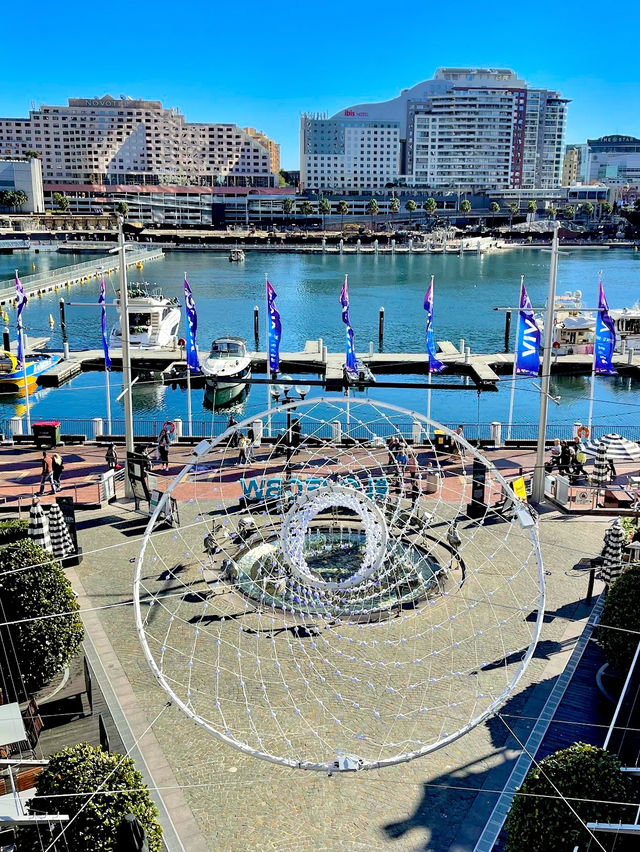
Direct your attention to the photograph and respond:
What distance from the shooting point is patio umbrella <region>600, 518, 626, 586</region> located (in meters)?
18.9

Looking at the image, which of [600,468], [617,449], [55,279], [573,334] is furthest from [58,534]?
[55,279]

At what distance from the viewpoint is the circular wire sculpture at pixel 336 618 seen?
45.9ft

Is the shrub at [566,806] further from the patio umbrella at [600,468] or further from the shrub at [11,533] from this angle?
the patio umbrella at [600,468]

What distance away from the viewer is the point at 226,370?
168 ft

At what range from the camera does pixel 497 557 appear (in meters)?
21.8

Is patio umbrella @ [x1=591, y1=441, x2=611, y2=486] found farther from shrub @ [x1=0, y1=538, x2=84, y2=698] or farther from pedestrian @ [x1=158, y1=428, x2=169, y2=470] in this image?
shrub @ [x1=0, y1=538, x2=84, y2=698]

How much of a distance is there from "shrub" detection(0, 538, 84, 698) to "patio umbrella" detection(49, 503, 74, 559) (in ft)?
16.1

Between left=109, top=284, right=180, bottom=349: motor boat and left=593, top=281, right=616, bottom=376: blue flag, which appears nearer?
left=593, top=281, right=616, bottom=376: blue flag

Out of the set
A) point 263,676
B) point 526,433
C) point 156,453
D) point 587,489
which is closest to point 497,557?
point 587,489

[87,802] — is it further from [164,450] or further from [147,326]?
[147,326]

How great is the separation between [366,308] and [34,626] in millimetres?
82874

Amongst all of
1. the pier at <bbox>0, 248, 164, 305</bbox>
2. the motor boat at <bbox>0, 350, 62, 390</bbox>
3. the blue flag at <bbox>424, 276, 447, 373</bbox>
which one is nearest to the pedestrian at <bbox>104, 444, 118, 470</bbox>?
the blue flag at <bbox>424, 276, 447, 373</bbox>

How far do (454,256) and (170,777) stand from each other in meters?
175

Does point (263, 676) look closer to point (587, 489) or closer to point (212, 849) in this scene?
point (212, 849)
